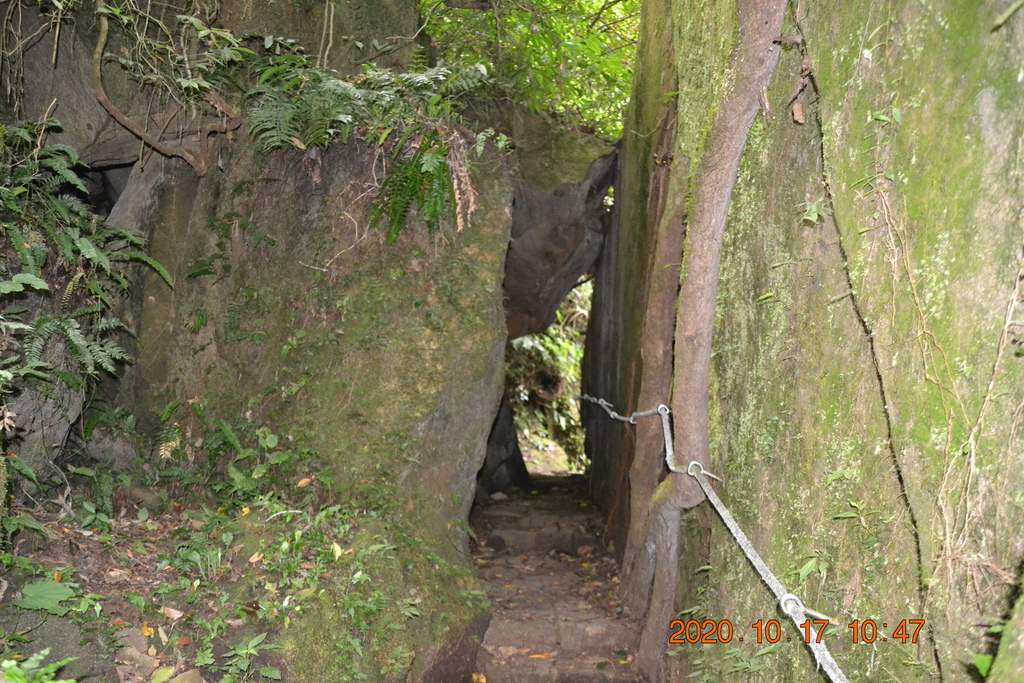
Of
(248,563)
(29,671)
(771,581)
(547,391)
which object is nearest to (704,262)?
(771,581)

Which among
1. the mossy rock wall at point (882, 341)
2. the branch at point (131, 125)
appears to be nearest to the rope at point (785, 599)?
the mossy rock wall at point (882, 341)

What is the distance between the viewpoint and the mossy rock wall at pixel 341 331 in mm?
5289

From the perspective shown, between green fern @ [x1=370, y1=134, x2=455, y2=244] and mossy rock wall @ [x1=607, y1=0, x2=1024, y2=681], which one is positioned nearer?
mossy rock wall @ [x1=607, y1=0, x2=1024, y2=681]

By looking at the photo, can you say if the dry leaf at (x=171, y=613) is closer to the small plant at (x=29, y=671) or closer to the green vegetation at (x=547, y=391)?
the small plant at (x=29, y=671)

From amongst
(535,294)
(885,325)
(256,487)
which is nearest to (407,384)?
(256,487)

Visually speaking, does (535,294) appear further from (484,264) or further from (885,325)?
(885,325)

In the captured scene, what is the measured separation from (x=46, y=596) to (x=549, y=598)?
4.07 metres

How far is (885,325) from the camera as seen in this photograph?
252cm

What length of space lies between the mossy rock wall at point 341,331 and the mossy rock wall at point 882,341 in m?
2.33

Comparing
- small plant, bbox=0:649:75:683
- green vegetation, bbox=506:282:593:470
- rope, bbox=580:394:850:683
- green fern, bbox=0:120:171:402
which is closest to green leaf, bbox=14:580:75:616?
small plant, bbox=0:649:75:683

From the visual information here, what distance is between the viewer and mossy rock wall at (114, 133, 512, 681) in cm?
529

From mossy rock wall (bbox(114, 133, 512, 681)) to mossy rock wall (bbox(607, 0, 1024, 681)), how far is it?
233 cm

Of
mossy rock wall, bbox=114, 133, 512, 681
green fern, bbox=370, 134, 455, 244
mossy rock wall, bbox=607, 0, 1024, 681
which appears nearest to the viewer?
mossy rock wall, bbox=607, 0, 1024, 681
